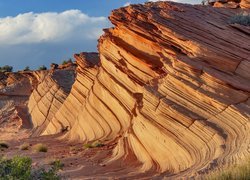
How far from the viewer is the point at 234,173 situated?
10.3 metres

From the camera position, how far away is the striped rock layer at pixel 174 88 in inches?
565

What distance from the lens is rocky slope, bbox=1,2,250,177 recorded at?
47.0 feet

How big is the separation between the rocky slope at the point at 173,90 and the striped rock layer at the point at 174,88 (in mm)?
31

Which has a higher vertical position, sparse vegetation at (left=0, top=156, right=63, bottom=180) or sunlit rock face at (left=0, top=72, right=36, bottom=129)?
sunlit rock face at (left=0, top=72, right=36, bottom=129)

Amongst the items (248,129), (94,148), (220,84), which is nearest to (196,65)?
(220,84)

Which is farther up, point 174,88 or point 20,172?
point 174,88

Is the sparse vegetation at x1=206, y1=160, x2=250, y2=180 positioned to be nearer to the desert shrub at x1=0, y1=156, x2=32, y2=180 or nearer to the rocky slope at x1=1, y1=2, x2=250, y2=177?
the rocky slope at x1=1, y1=2, x2=250, y2=177

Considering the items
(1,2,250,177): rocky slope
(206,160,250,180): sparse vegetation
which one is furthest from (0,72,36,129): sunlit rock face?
(206,160,250,180): sparse vegetation

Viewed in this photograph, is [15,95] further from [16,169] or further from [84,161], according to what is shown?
[16,169]

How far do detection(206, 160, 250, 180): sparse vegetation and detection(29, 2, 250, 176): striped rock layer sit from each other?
51.3 inches

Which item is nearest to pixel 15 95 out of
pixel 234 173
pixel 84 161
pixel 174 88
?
pixel 84 161

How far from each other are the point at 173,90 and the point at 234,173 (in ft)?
21.1

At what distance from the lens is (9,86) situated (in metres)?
58.9

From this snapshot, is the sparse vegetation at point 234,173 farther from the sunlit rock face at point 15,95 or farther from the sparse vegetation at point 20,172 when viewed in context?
the sunlit rock face at point 15,95
